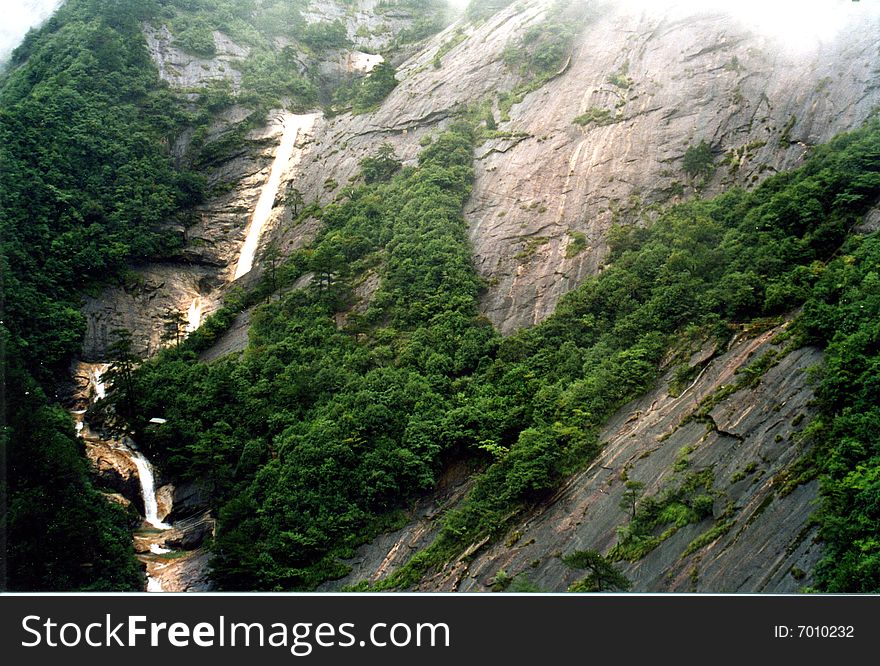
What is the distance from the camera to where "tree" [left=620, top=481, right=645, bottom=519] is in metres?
28.1

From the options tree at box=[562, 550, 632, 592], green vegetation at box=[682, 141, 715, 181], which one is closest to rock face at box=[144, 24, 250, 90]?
green vegetation at box=[682, 141, 715, 181]

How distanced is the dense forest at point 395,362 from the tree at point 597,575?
2.54 metres

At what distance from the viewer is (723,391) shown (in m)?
30.7

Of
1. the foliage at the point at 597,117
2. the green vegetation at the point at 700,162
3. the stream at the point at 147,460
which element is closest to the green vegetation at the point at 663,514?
the stream at the point at 147,460

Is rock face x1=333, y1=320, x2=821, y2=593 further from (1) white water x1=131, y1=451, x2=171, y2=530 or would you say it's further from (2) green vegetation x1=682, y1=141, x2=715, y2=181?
(2) green vegetation x1=682, y1=141, x2=715, y2=181

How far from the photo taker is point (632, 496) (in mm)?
28234

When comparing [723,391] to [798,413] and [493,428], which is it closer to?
[798,413]

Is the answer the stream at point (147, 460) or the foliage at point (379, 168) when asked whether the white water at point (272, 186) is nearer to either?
the stream at point (147, 460)

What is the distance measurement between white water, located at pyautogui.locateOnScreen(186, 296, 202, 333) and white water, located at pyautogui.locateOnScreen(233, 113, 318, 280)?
10.6 feet

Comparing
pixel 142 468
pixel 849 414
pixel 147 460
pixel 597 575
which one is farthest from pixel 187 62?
pixel 849 414
